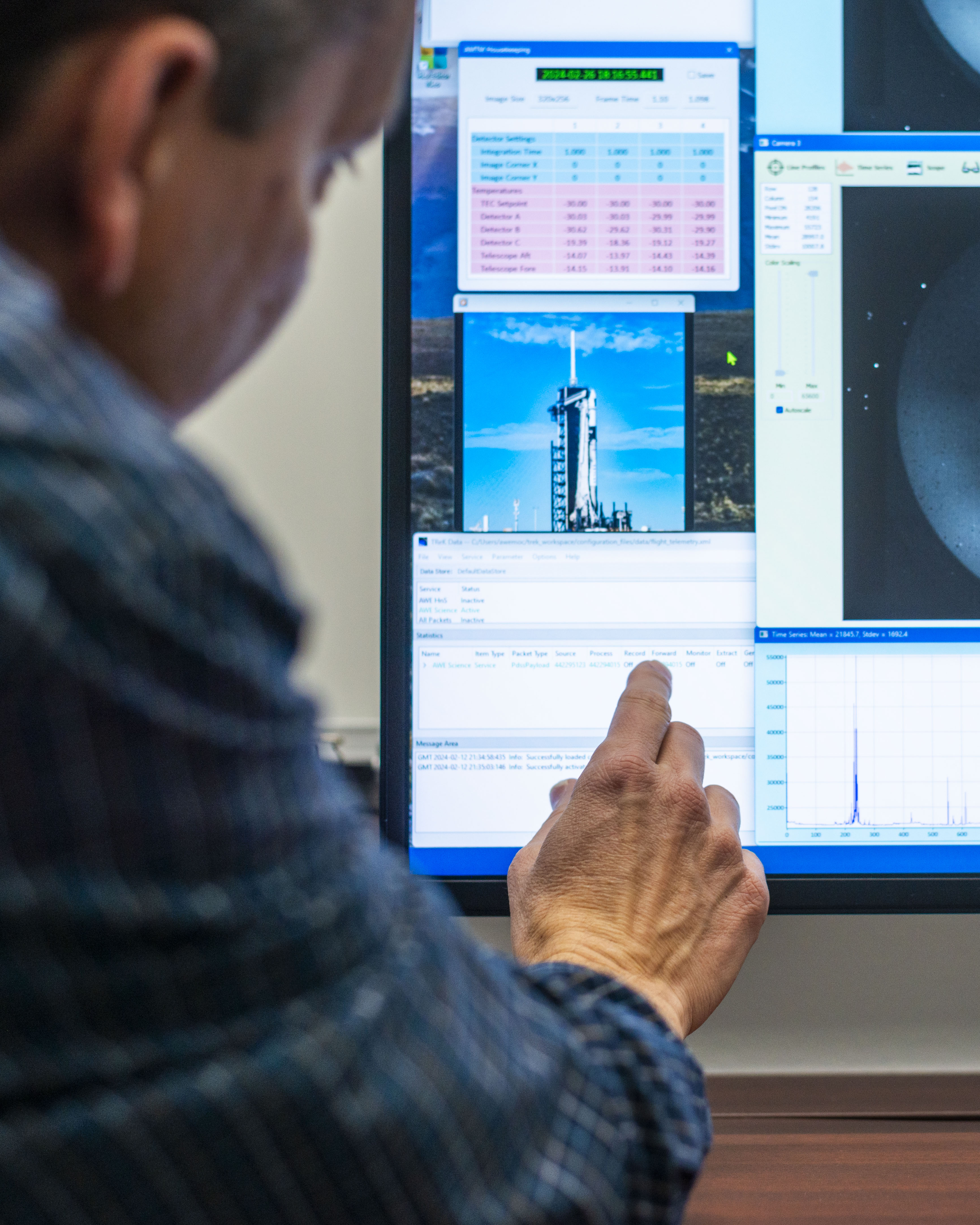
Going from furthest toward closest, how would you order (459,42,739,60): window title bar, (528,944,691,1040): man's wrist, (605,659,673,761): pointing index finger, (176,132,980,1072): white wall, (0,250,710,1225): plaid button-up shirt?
(176,132,980,1072): white wall → (459,42,739,60): window title bar → (605,659,673,761): pointing index finger → (528,944,691,1040): man's wrist → (0,250,710,1225): plaid button-up shirt

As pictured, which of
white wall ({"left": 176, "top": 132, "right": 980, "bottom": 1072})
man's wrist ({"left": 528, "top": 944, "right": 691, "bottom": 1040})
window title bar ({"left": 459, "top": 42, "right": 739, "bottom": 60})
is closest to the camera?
man's wrist ({"left": 528, "top": 944, "right": 691, "bottom": 1040})

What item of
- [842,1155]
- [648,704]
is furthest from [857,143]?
[842,1155]

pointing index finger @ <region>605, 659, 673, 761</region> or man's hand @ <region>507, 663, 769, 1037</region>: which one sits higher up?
pointing index finger @ <region>605, 659, 673, 761</region>

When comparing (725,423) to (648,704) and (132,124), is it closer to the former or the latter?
(648,704)

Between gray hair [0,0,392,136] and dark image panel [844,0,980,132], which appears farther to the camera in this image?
dark image panel [844,0,980,132]

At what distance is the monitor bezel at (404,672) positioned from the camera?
0.74 meters

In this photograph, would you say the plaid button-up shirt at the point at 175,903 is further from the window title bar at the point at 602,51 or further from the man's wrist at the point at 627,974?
Answer: the window title bar at the point at 602,51

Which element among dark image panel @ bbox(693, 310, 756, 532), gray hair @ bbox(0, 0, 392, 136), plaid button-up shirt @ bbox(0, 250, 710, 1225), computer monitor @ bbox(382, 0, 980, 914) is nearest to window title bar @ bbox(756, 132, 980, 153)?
computer monitor @ bbox(382, 0, 980, 914)

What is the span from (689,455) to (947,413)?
188 mm

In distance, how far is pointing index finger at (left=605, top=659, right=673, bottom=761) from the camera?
62cm

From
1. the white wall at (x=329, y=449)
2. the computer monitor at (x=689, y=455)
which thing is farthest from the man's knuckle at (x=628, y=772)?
the white wall at (x=329, y=449)

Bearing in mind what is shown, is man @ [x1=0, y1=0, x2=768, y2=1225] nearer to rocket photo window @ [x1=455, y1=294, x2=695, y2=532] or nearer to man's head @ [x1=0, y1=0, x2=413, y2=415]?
man's head @ [x1=0, y1=0, x2=413, y2=415]

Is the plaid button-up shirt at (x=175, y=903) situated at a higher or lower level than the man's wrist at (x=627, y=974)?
higher
